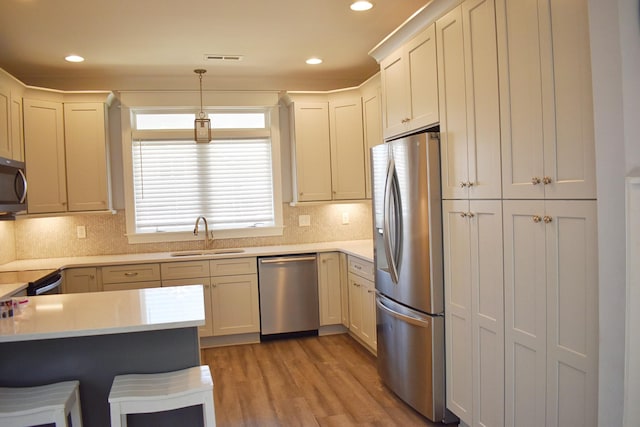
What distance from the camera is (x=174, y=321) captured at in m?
2.16

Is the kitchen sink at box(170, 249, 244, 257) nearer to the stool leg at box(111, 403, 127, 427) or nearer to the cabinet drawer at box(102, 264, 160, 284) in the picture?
the cabinet drawer at box(102, 264, 160, 284)

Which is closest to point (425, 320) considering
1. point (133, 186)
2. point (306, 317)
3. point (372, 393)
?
point (372, 393)

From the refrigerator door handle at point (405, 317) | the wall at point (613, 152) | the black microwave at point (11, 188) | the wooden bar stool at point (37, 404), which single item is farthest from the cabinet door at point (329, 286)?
the wall at point (613, 152)

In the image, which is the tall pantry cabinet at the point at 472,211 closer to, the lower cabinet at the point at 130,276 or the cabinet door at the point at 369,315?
the cabinet door at the point at 369,315

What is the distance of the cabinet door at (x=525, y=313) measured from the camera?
6.90ft

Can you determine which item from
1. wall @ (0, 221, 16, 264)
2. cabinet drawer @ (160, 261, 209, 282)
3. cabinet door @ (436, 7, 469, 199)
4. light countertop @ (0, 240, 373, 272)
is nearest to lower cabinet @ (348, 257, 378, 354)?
light countertop @ (0, 240, 373, 272)

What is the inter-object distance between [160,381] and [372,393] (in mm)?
1737

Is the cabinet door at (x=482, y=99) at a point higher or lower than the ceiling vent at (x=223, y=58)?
lower

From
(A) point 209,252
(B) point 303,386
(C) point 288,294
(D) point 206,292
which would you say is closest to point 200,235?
(A) point 209,252

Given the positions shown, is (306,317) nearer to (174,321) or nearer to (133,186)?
(133,186)

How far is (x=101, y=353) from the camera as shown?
2377mm

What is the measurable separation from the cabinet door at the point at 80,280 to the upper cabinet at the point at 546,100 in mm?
3600

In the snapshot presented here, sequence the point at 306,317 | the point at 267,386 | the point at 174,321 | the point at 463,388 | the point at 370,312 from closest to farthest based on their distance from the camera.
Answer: the point at 174,321
the point at 463,388
the point at 267,386
the point at 370,312
the point at 306,317

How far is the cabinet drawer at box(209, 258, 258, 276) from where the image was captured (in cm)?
466
